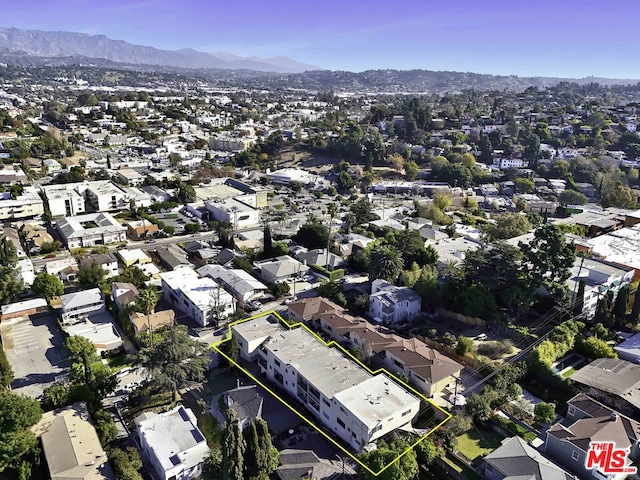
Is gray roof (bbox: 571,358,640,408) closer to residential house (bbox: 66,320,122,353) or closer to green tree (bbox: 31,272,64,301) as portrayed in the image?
residential house (bbox: 66,320,122,353)

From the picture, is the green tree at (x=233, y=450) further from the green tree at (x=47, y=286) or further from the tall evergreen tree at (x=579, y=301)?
the tall evergreen tree at (x=579, y=301)

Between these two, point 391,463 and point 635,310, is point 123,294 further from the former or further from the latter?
point 635,310

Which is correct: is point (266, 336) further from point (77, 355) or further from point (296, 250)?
point (296, 250)

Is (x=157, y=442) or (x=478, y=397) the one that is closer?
(x=157, y=442)

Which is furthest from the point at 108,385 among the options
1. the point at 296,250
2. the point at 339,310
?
the point at 296,250

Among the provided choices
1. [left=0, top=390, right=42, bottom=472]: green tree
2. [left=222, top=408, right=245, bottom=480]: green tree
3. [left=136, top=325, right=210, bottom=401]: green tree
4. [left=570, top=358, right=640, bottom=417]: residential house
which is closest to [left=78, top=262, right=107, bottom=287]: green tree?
[left=136, top=325, right=210, bottom=401]: green tree
